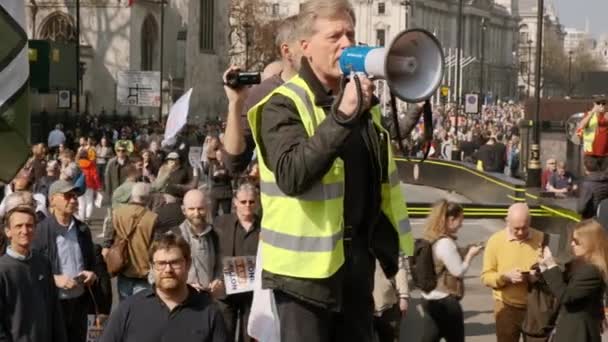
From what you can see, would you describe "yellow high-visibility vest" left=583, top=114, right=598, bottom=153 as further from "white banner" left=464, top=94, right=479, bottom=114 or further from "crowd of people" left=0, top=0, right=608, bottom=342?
"white banner" left=464, top=94, right=479, bottom=114

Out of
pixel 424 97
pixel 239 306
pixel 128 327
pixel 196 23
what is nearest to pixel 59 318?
pixel 128 327

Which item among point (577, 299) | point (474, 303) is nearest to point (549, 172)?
point (474, 303)

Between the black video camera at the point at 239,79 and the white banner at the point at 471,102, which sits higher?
the black video camera at the point at 239,79

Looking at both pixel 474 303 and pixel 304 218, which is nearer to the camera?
pixel 304 218

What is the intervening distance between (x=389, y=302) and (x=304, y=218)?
4842 mm

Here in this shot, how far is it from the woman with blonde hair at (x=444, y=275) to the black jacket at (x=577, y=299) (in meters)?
1.03

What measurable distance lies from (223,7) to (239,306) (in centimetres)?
6381

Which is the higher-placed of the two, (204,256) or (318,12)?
(318,12)

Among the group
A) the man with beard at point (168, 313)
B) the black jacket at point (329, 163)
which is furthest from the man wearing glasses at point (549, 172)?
the black jacket at point (329, 163)

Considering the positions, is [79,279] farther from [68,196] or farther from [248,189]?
[248,189]

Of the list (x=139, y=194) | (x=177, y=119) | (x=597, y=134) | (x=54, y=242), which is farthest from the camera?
(x=597, y=134)

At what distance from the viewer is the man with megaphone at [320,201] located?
4.75 meters

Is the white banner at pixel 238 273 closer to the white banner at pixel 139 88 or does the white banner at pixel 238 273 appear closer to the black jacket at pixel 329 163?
the black jacket at pixel 329 163

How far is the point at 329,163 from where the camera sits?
454 cm
